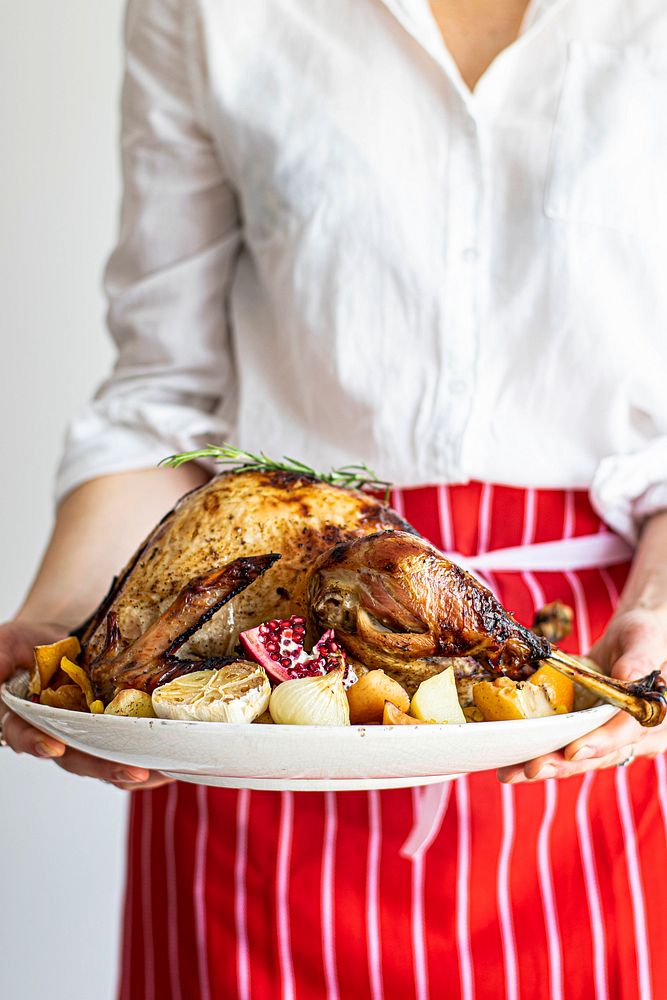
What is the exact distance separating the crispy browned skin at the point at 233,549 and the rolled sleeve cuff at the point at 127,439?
428 millimetres

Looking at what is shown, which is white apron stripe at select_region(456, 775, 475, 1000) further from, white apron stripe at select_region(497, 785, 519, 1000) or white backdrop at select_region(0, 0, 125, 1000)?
white backdrop at select_region(0, 0, 125, 1000)

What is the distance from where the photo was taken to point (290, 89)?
1.28 m

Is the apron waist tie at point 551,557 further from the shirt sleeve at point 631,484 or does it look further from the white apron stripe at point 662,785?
the white apron stripe at point 662,785

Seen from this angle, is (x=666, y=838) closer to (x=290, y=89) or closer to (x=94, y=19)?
(x=290, y=89)

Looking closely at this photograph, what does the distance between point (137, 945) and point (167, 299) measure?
0.83 meters

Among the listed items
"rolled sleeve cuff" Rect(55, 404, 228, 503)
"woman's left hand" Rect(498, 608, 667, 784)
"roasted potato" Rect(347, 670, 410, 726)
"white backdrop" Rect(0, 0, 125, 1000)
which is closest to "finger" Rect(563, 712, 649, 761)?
"woman's left hand" Rect(498, 608, 667, 784)

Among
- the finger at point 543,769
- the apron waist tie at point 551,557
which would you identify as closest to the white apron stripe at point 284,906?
the apron waist tie at point 551,557

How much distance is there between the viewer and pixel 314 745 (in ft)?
2.31

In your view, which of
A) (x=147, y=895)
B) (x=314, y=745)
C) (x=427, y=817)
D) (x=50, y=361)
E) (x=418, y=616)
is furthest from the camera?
(x=50, y=361)

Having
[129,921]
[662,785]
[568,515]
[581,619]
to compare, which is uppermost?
[568,515]

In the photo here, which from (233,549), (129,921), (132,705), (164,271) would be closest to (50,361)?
(164,271)

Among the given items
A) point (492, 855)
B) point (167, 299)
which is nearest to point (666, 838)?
point (492, 855)

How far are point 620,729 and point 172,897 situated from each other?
27.8 inches

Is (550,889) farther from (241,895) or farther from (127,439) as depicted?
(127,439)
